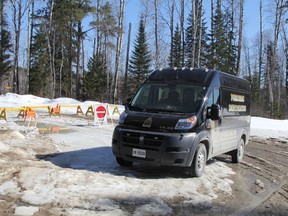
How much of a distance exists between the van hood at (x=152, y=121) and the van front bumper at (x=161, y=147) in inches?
5.0

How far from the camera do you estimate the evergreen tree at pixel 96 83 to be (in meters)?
45.1

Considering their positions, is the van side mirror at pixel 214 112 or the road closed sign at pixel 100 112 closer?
the van side mirror at pixel 214 112

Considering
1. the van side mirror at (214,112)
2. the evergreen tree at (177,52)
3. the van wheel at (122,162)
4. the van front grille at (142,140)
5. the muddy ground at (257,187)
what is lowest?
the muddy ground at (257,187)

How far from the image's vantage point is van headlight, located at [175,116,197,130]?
7.11 metres

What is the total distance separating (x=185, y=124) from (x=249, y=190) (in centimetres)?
193

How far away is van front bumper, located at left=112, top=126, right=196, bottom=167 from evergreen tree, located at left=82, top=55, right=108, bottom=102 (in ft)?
124

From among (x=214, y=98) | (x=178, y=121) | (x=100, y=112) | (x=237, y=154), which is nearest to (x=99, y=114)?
(x=100, y=112)

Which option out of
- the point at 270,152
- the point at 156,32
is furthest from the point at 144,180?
the point at 156,32

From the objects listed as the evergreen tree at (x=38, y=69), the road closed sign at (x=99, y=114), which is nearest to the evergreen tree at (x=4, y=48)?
the evergreen tree at (x=38, y=69)

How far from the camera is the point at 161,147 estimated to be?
703 cm

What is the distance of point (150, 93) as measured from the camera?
27.1 ft

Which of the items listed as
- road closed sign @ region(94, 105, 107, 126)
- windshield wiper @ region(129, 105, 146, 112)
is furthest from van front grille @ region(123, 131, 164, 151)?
road closed sign @ region(94, 105, 107, 126)

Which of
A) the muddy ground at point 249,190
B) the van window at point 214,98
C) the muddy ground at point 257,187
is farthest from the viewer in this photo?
the van window at point 214,98

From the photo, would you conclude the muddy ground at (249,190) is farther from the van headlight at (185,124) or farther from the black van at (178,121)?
the van headlight at (185,124)
